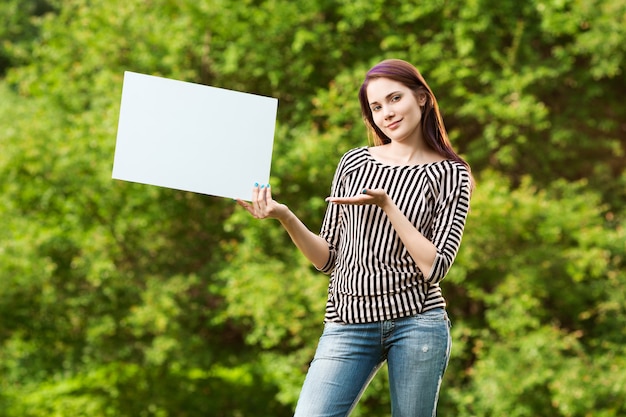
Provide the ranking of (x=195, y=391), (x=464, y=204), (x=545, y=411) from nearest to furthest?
1. (x=464, y=204)
2. (x=545, y=411)
3. (x=195, y=391)

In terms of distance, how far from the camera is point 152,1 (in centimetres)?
818

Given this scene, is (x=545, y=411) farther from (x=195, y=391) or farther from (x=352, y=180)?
(x=352, y=180)

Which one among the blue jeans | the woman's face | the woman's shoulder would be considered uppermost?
the woman's face

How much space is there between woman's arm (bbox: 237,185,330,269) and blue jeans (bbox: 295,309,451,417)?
0.21 metres

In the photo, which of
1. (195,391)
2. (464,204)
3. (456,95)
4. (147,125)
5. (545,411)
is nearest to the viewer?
(464,204)

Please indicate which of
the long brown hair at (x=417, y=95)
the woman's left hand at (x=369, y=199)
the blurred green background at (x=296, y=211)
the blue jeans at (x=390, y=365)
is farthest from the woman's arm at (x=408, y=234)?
the blurred green background at (x=296, y=211)

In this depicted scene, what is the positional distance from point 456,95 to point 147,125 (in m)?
5.57

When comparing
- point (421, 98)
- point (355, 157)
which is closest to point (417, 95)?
point (421, 98)

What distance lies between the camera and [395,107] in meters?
2.24

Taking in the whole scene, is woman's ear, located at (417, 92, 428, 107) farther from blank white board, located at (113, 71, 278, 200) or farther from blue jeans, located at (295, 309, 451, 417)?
blue jeans, located at (295, 309, 451, 417)

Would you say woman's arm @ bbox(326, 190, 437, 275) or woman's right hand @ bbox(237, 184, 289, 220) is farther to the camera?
woman's right hand @ bbox(237, 184, 289, 220)

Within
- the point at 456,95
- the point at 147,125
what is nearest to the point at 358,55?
the point at 456,95

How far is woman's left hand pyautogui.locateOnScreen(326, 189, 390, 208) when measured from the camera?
2039mm

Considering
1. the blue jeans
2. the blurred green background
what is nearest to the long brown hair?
the blue jeans
